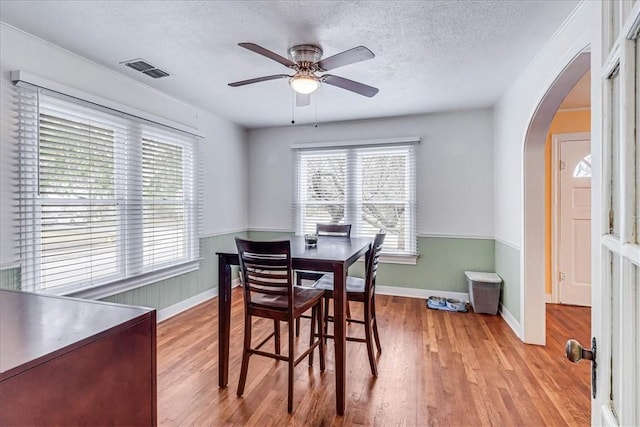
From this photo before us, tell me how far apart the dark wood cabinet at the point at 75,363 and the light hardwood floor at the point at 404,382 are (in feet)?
3.42

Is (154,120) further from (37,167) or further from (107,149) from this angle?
(37,167)

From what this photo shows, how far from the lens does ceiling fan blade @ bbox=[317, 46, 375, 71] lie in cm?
186

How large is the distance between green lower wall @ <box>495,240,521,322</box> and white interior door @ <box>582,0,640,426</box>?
261cm

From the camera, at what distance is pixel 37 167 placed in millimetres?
2283

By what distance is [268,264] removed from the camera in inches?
73.6

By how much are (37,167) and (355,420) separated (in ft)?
8.93

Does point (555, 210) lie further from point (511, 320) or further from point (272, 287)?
point (272, 287)

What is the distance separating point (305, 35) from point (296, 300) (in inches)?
70.3

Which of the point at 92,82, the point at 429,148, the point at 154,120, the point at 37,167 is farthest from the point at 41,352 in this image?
the point at 429,148

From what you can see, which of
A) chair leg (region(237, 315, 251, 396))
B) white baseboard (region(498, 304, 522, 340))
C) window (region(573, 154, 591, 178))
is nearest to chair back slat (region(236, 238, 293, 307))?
chair leg (region(237, 315, 251, 396))

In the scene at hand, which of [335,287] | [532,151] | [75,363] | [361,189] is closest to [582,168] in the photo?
[532,151]

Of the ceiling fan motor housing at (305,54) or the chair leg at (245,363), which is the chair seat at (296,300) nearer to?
the chair leg at (245,363)

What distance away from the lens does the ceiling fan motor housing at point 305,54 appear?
Result: 2.32m

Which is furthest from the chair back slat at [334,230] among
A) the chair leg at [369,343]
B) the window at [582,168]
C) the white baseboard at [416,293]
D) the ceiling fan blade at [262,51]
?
the window at [582,168]
